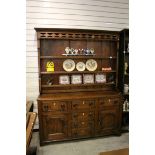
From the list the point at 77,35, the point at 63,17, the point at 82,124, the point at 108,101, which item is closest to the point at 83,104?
the point at 82,124

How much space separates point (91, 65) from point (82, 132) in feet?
4.80

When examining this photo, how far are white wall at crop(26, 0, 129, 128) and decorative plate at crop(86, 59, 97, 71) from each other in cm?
79

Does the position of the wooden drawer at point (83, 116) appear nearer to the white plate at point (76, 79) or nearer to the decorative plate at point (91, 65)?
the white plate at point (76, 79)

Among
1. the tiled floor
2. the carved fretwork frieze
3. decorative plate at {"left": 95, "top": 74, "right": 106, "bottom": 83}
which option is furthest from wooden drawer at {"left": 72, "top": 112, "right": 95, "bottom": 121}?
the carved fretwork frieze

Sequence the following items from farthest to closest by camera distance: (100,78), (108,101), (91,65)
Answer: (100,78) < (91,65) < (108,101)

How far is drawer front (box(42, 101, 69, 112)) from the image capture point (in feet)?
9.67

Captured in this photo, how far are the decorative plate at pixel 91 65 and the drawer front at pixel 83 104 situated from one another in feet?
2.71

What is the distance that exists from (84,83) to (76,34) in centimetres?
109

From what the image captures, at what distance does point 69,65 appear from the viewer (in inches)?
140

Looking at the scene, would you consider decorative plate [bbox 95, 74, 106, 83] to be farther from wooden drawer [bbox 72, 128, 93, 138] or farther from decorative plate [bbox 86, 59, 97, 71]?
wooden drawer [bbox 72, 128, 93, 138]

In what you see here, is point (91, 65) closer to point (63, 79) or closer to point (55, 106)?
point (63, 79)

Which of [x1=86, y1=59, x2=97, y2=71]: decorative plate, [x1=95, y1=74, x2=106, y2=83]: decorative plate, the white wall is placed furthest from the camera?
[x1=95, y1=74, x2=106, y2=83]: decorative plate
